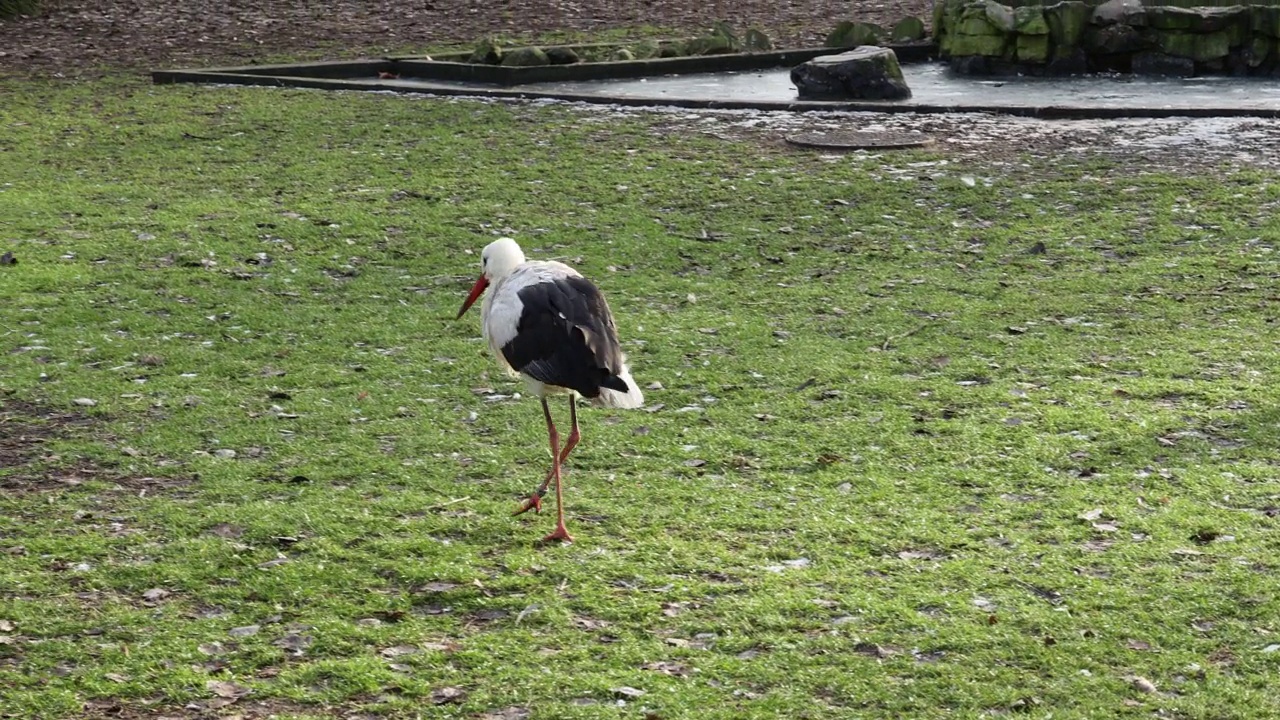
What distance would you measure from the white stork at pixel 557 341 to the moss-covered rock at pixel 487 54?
12.9m

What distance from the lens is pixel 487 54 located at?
1895cm

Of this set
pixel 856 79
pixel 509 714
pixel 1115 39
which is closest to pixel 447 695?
pixel 509 714

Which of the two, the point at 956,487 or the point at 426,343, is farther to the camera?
the point at 426,343

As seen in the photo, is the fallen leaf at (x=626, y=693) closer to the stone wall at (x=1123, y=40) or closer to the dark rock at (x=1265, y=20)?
the stone wall at (x=1123, y=40)

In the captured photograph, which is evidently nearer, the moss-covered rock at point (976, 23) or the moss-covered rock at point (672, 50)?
the moss-covered rock at point (976, 23)

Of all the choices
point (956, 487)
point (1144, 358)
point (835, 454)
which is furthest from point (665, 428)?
point (1144, 358)

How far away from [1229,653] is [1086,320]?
4.22 m

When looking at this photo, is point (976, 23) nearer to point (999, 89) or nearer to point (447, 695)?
point (999, 89)

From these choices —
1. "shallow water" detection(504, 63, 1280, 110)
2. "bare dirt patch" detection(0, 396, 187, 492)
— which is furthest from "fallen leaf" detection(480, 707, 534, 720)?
"shallow water" detection(504, 63, 1280, 110)

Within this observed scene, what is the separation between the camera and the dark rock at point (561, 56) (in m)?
18.9

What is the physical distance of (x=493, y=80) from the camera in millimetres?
18219

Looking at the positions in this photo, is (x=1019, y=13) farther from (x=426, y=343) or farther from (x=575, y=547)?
(x=575, y=547)

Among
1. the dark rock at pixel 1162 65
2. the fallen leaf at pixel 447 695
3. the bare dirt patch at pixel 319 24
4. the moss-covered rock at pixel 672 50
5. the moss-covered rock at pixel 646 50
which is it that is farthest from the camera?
the bare dirt patch at pixel 319 24

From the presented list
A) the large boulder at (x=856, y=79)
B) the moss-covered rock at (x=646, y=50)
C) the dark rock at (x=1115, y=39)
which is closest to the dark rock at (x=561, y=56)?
the moss-covered rock at (x=646, y=50)
